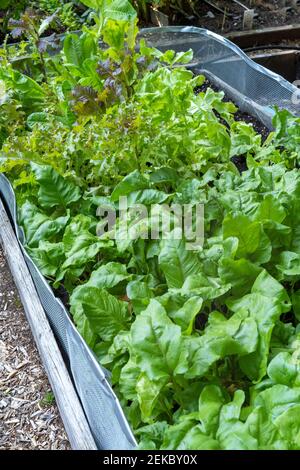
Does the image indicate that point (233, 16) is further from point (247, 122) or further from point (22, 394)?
point (22, 394)

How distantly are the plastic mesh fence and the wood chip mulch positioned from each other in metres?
0.25

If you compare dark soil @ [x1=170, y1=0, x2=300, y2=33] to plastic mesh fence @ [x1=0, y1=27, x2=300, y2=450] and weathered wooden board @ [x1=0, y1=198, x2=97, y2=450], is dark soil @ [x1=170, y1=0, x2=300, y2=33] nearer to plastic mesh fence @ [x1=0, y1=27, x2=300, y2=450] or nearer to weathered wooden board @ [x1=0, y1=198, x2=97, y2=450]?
plastic mesh fence @ [x1=0, y1=27, x2=300, y2=450]

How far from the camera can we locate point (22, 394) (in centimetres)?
197

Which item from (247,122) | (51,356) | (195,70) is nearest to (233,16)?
(195,70)

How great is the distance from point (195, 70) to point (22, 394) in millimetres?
1950

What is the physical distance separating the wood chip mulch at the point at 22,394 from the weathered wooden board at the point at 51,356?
0.27 ft

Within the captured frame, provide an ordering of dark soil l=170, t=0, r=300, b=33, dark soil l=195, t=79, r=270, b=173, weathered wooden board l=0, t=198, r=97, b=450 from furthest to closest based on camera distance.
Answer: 1. dark soil l=170, t=0, r=300, b=33
2. dark soil l=195, t=79, r=270, b=173
3. weathered wooden board l=0, t=198, r=97, b=450

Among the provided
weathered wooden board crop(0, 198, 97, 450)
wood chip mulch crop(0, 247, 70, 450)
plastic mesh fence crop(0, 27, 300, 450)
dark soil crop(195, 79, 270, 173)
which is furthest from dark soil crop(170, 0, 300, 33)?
wood chip mulch crop(0, 247, 70, 450)

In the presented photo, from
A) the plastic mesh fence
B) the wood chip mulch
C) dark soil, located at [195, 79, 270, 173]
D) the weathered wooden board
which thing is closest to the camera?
the plastic mesh fence

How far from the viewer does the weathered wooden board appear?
1550 mm

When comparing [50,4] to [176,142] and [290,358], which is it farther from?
[290,358]

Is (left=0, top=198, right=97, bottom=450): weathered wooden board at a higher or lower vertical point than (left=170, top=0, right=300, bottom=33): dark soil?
lower

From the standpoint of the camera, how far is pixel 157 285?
1620 mm
